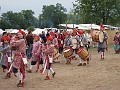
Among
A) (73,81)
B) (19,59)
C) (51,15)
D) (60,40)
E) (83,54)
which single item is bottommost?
(73,81)

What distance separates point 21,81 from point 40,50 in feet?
9.48

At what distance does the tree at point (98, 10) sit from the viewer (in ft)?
134

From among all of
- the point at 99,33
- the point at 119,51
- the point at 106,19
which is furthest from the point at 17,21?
the point at 99,33

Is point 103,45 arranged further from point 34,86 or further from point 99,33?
point 34,86

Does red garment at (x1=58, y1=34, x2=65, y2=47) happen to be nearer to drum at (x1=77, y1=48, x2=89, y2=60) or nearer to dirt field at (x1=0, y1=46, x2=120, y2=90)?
drum at (x1=77, y1=48, x2=89, y2=60)

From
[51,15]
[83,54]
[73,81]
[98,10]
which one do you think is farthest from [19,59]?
[51,15]

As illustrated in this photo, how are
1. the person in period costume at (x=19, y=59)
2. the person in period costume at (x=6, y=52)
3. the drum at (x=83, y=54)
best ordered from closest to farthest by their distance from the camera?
the person in period costume at (x=19, y=59)
the person in period costume at (x=6, y=52)
the drum at (x=83, y=54)

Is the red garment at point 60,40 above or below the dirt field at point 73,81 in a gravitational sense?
above

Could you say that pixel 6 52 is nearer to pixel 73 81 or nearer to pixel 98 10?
pixel 73 81

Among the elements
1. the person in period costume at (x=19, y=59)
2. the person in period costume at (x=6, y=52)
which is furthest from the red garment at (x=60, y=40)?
the person in period costume at (x=19, y=59)

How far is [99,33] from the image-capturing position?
60.0ft

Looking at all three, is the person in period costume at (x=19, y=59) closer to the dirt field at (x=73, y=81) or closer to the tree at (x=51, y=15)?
the dirt field at (x=73, y=81)

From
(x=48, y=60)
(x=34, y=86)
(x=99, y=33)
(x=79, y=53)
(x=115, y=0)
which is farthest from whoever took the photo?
(x=115, y=0)

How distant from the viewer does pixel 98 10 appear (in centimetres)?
4103
